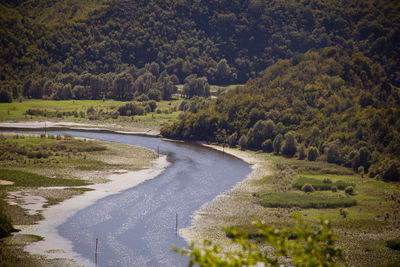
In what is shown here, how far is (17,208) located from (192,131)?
3013 inches

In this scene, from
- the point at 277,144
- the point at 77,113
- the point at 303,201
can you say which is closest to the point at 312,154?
the point at 277,144

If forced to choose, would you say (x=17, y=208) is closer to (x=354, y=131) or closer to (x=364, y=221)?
(x=364, y=221)

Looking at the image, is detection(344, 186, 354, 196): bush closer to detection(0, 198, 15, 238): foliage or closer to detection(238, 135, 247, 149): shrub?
detection(238, 135, 247, 149): shrub

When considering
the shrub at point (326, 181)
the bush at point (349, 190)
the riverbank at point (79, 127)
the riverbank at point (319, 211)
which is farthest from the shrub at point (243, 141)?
the bush at point (349, 190)

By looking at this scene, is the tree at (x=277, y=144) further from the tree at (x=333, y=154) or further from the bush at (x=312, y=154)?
the tree at (x=333, y=154)

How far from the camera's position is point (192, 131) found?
148 m

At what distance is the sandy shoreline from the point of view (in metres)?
61.1

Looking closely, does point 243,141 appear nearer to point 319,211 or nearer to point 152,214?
point 319,211

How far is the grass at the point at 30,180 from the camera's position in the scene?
88.6m

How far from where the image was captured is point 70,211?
3017 inches

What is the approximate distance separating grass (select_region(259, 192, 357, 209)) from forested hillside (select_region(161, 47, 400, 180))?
24.0m

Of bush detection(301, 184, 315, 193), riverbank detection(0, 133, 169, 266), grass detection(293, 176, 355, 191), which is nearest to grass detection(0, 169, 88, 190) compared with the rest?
riverbank detection(0, 133, 169, 266)

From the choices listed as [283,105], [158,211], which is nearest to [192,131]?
[283,105]

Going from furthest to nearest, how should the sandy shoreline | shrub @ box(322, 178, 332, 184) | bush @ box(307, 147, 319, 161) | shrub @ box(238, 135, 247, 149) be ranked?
shrub @ box(238, 135, 247, 149), bush @ box(307, 147, 319, 161), shrub @ box(322, 178, 332, 184), the sandy shoreline
